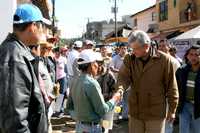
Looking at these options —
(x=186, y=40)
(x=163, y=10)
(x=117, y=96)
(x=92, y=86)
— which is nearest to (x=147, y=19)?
(x=163, y=10)

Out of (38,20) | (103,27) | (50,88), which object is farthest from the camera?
(103,27)

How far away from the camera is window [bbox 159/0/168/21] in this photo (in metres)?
51.5

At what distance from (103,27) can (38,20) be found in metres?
120

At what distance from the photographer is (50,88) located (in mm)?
6000

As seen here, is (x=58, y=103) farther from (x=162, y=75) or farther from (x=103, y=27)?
(x=103, y=27)

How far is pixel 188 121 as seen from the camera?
790 cm

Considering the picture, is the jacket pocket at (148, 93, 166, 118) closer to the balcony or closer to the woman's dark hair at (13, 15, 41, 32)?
the woman's dark hair at (13, 15, 41, 32)

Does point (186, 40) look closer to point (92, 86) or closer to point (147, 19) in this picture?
point (92, 86)

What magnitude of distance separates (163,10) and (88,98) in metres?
48.7

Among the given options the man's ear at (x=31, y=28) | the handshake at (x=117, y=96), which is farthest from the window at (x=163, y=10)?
the man's ear at (x=31, y=28)

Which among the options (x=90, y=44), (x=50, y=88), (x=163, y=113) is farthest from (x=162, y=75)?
(x=90, y=44)

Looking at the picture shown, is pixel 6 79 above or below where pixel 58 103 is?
above

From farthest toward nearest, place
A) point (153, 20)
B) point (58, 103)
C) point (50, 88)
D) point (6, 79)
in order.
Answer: point (153, 20) < point (58, 103) < point (50, 88) < point (6, 79)

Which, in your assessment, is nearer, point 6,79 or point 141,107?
point 6,79
